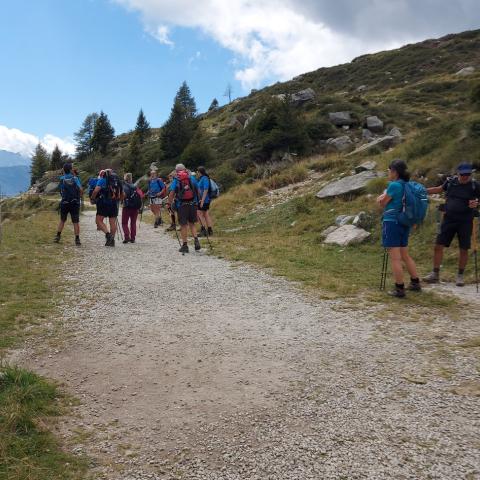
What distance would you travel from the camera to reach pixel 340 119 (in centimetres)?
3009

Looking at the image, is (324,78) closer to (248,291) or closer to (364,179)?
(364,179)

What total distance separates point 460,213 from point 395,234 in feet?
5.32

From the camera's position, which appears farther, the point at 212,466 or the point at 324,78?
the point at 324,78

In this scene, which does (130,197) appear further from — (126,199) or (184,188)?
(184,188)

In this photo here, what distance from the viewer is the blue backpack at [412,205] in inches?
265

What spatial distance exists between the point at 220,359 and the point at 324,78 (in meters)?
61.5

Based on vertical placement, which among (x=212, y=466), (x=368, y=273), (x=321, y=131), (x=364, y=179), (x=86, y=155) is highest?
(x=86, y=155)

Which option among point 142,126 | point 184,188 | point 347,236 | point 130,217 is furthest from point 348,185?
point 142,126

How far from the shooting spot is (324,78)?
6044 cm

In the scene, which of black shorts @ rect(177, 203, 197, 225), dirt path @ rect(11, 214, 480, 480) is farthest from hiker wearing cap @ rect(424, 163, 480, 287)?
black shorts @ rect(177, 203, 197, 225)

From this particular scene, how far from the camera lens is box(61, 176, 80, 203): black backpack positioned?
1169 cm

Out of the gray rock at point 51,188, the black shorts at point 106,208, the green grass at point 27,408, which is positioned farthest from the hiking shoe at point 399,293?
the gray rock at point 51,188

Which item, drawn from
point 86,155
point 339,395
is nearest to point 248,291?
point 339,395

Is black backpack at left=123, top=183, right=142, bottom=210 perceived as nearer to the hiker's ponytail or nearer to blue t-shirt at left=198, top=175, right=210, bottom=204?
blue t-shirt at left=198, top=175, right=210, bottom=204
